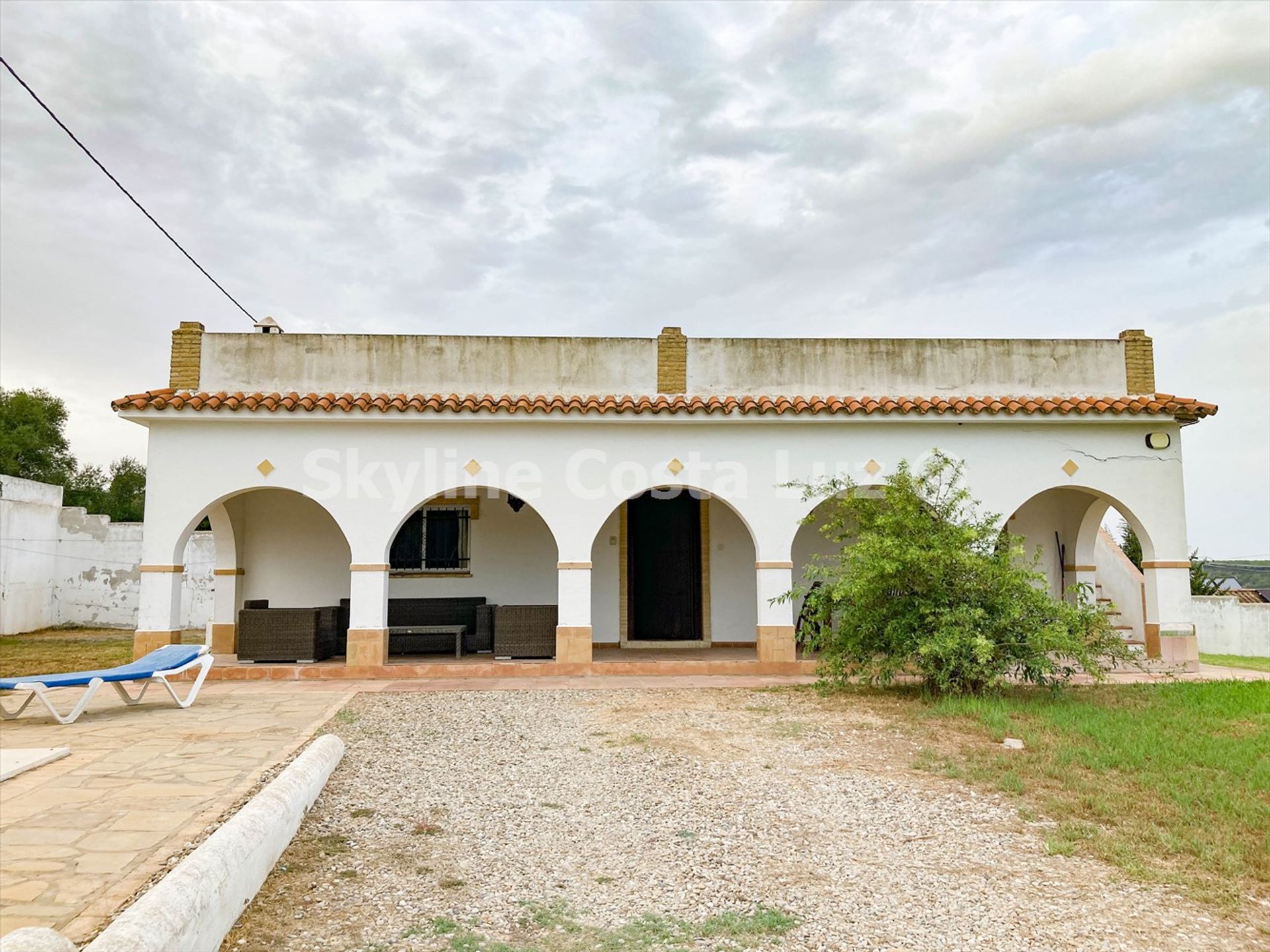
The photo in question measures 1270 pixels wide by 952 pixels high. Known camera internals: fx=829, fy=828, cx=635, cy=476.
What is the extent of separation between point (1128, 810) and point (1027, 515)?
31.3ft

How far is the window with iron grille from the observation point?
12.9m

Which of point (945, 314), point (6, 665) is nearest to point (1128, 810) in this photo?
point (945, 314)

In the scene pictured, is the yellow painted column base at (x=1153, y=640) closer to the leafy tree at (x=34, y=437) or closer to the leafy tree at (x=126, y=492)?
the leafy tree at (x=126, y=492)

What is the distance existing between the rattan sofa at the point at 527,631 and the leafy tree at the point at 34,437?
36.9 m

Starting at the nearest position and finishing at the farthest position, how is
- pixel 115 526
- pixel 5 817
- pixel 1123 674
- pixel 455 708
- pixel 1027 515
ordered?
pixel 5 817 → pixel 455 708 → pixel 1123 674 → pixel 1027 515 → pixel 115 526

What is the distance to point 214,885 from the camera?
297 cm

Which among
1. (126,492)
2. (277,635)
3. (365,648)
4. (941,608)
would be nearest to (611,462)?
(365,648)

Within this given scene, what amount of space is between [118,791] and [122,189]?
8637 millimetres

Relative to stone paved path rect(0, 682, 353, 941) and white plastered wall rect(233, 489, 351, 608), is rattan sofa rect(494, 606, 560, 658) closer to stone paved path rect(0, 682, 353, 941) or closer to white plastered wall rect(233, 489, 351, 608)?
stone paved path rect(0, 682, 353, 941)

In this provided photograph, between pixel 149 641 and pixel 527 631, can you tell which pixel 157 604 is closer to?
pixel 149 641

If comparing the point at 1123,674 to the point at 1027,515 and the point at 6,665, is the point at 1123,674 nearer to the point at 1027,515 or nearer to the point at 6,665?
the point at 1027,515

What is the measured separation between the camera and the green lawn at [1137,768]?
4.09m

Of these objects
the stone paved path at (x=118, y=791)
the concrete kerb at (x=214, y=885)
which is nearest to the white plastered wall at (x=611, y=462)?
the stone paved path at (x=118, y=791)

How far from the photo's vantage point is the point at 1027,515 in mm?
13555
